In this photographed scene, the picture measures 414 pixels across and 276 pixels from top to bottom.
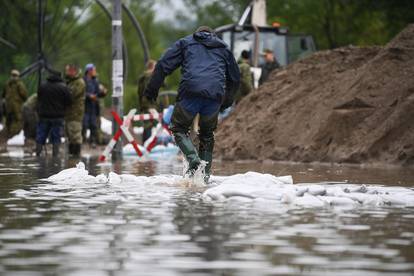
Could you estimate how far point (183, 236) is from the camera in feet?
31.7

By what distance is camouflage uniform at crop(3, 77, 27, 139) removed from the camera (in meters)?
34.7

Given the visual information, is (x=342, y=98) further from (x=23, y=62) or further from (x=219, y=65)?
(x=23, y=62)

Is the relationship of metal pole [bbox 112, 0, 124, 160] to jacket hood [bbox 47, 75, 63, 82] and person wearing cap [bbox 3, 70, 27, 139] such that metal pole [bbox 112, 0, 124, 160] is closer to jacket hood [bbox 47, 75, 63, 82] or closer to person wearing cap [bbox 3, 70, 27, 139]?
jacket hood [bbox 47, 75, 63, 82]

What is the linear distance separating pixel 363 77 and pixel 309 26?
44.8 meters

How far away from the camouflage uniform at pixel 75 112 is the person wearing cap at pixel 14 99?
25.0 ft

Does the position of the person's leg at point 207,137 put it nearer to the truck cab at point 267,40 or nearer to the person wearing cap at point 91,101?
the person wearing cap at point 91,101

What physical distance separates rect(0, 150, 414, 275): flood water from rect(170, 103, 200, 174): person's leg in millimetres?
1345

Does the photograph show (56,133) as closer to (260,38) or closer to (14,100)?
(14,100)

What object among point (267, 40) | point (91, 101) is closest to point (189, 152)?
point (91, 101)

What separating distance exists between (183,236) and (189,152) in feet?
21.5

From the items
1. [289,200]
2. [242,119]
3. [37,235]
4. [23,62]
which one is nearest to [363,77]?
[242,119]

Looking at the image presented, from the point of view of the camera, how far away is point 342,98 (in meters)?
25.2

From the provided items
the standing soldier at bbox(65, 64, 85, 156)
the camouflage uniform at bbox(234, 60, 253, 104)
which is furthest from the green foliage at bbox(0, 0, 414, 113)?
the standing soldier at bbox(65, 64, 85, 156)

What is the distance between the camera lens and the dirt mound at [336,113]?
22.9 metres
